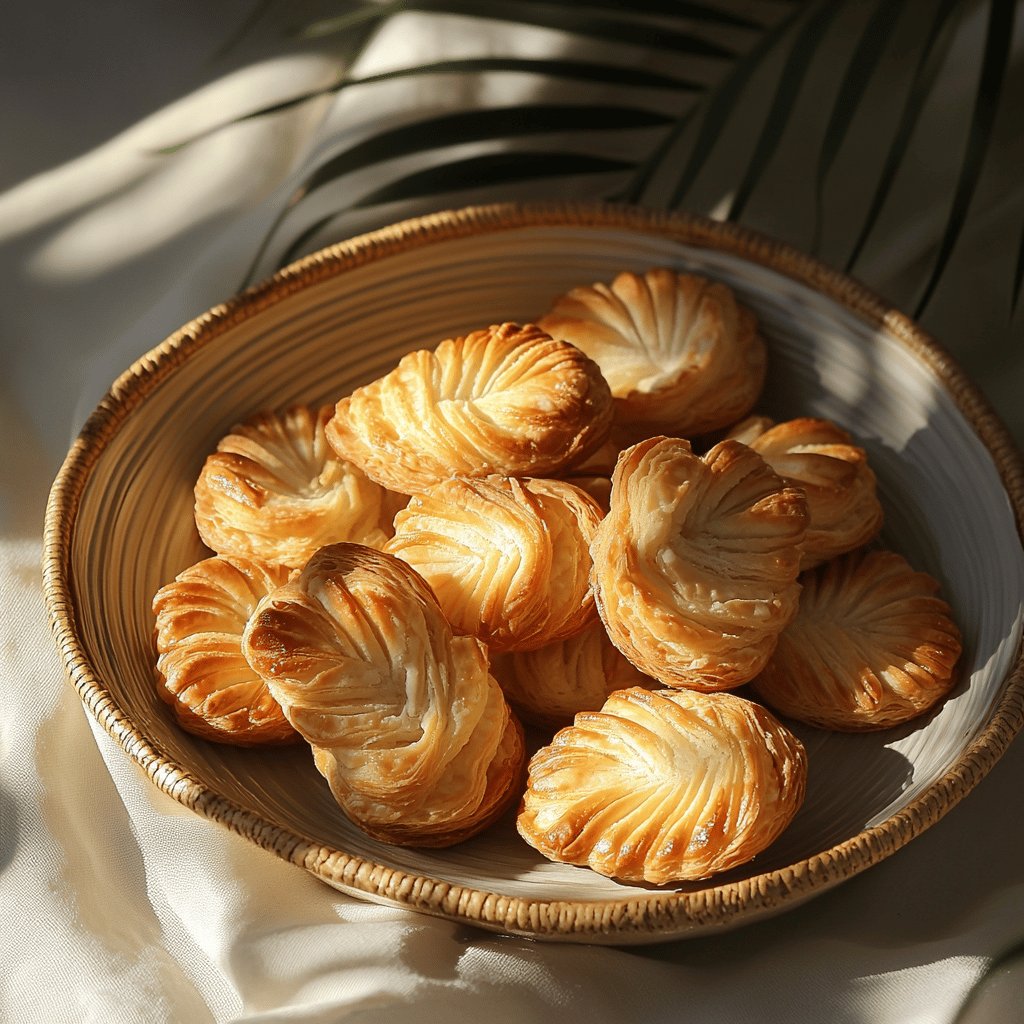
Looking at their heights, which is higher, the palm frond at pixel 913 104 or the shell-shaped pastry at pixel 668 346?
the palm frond at pixel 913 104

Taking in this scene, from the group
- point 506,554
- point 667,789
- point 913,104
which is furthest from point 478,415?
point 913,104

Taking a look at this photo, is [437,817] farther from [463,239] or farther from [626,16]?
Answer: [626,16]

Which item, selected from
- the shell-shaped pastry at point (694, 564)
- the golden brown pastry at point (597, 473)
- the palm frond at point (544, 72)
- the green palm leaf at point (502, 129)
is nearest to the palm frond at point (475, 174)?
the green palm leaf at point (502, 129)

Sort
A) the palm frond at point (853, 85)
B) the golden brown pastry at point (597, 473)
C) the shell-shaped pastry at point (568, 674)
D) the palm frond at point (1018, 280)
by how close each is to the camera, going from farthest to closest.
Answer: the palm frond at point (853, 85)
the palm frond at point (1018, 280)
the golden brown pastry at point (597, 473)
the shell-shaped pastry at point (568, 674)

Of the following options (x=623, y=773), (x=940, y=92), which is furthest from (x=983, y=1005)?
(x=940, y=92)

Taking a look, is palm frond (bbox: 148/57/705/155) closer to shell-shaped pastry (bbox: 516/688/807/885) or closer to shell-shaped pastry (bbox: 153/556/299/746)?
shell-shaped pastry (bbox: 153/556/299/746)

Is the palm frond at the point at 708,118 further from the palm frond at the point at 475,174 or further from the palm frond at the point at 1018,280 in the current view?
the palm frond at the point at 1018,280

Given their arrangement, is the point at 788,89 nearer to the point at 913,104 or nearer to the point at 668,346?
the point at 913,104

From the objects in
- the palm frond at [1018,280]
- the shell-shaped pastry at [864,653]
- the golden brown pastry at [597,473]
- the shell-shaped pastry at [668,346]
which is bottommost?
the shell-shaped pastry at [864,653]
